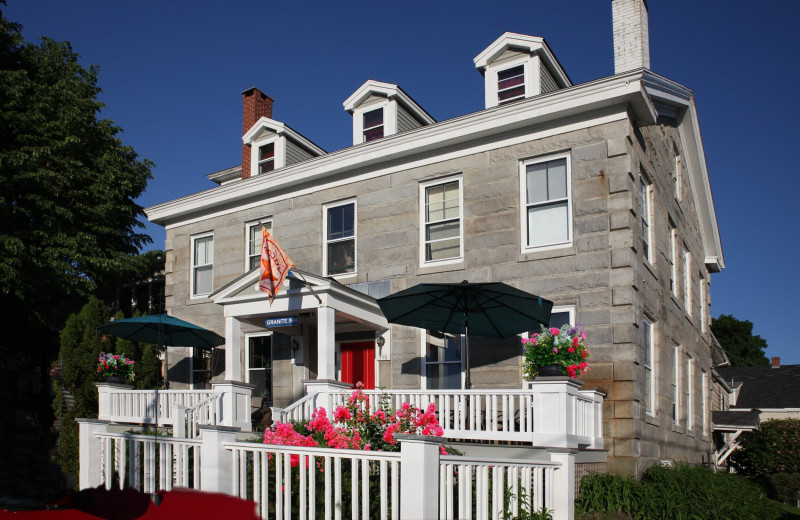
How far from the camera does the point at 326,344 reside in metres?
13.2

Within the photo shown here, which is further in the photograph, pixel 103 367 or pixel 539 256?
pixel 103 367

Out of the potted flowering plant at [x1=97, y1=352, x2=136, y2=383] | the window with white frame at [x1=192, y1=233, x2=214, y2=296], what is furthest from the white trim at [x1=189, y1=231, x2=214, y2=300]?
the potted flowering plant at [x1=97, y1=352, x2=136, y2=383]

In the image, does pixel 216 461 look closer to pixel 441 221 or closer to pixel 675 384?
pixel 441 221

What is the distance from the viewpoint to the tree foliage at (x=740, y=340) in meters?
65.6

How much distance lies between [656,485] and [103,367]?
436 inches

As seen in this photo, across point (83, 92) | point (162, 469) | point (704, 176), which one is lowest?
point (162, 469)

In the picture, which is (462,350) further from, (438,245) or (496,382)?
(438,245)

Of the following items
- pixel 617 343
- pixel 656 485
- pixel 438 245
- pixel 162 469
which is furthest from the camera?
pixel 438 245

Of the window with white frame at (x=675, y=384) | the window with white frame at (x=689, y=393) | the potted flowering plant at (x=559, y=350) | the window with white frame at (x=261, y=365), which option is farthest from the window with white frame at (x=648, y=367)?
the window with white frame at (x=261, y=365)

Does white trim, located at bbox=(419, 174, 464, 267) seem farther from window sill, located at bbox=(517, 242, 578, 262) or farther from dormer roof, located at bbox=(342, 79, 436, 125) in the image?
dormer roof, located at bbox=(342, 79, 436, 125)

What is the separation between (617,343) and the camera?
39.0ft

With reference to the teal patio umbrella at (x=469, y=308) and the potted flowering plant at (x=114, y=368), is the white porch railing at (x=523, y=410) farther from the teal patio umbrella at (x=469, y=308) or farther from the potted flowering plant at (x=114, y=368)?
the potted flowering plant at (x=114, y=368)

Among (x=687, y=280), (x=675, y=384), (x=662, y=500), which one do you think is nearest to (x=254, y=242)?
(x=675, y=384)

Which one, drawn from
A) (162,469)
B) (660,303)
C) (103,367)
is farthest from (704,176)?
(162,469)
